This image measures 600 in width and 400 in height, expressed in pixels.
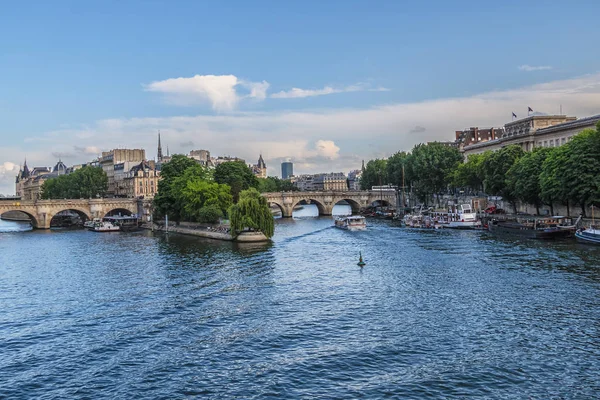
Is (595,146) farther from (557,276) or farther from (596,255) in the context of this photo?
(557,276)

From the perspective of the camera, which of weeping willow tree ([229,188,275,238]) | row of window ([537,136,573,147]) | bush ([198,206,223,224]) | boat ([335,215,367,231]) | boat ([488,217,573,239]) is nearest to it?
boat ([488,217,573,239])

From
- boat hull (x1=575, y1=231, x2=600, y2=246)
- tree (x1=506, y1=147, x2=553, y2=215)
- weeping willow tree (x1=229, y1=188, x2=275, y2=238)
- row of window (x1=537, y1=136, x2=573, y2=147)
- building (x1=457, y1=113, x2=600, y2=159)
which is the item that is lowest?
boat hull (x1=575, y1=231, x2=600, y2=246)

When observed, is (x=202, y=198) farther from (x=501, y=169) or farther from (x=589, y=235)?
(x=589, y=235)

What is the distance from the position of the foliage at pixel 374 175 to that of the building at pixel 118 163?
67.2 metres

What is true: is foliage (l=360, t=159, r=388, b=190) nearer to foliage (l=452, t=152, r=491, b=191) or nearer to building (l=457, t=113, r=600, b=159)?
building (l=457, t=113, r=600, b=159)

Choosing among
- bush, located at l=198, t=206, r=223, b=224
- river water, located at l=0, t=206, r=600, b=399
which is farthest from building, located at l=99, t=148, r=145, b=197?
river water, located at l=0, t=206, r=600, b=399

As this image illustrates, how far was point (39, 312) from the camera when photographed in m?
36.4

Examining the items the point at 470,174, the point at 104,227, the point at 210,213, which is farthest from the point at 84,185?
the point at 470,174

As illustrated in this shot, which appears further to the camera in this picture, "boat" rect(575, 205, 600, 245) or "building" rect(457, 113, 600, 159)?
"building" rect(457, 113, 600, 159)

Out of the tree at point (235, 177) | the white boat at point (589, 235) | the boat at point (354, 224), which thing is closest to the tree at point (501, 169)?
the boat at point (354, 224)

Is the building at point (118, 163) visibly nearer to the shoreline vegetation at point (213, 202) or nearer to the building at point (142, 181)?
the building at point (142, 181)

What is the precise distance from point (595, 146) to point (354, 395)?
55504mm

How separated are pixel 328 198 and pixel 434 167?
24790mm

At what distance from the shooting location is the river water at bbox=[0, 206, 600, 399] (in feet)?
78.0
